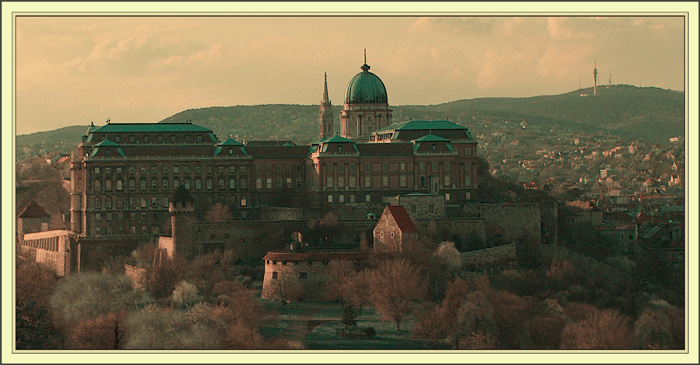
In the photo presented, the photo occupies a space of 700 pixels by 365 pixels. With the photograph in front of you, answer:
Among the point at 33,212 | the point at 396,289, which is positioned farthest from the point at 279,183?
the point at 33,212

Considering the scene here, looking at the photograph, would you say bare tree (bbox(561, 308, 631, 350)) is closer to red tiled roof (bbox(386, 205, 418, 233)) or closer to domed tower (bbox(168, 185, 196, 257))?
red tiled roof (bbox(386, 205, 418, 233))

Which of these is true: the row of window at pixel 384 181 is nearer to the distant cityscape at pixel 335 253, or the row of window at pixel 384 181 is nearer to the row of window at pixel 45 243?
the distant cityscape at pixel 335 253

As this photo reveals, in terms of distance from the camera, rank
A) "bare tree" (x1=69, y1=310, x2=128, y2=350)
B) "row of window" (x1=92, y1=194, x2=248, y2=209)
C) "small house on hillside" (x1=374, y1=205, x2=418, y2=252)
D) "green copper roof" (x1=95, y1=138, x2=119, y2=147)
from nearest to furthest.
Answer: "bare tree" (x1=69, y1=310, x2=128, y2=350), "small house on hillside" (x1=374, y1=205, x2=418, y2=252), "row of window" (x1=92, y1=194, x2=248, y2=209), "green copper roof" (x1=95, y1=138, x2=119, y2=147)

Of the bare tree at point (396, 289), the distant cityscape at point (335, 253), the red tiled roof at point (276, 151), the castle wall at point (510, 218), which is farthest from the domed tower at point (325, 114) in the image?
the bare tree at point (396, 289)

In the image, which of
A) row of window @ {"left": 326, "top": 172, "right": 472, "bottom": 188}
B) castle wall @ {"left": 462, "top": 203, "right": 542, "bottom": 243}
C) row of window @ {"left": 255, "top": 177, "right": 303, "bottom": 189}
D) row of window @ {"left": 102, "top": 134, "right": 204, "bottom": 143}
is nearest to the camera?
castle wall @ {"left": 462, "top": 203, "right": 542, "bottom": 243}

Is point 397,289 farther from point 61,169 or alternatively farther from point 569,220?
point 61,169

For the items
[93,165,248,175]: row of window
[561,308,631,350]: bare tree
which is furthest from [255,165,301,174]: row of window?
[561,308,631,350]: bare tree
